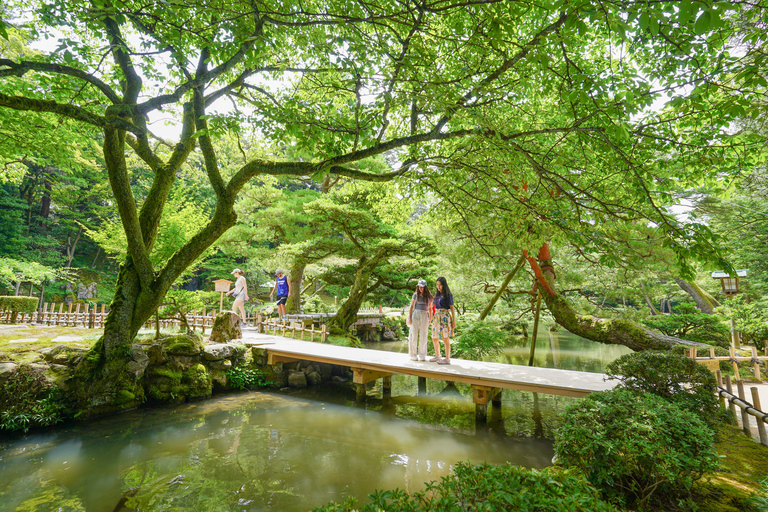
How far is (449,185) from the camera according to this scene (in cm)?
548

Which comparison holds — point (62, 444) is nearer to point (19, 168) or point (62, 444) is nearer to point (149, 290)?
point (149, 290)

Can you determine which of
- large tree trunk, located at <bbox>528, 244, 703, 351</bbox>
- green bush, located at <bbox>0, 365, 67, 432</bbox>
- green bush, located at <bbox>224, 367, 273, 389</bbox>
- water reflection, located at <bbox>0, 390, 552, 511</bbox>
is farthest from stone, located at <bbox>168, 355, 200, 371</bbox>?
large tree trunk, located at <bbox>528, 244, 703, 351</bbox>

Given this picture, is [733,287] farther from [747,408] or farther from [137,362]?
[137,362]

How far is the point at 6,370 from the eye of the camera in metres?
6.20

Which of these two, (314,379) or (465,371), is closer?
A: (465,371)

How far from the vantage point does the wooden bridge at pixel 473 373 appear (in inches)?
251

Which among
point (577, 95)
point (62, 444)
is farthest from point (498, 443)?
point (62, 444)

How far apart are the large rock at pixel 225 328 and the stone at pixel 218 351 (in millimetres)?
789

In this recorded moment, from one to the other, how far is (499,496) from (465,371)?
555cm

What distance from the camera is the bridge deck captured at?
6.34 metres

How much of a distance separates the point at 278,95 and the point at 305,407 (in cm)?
765

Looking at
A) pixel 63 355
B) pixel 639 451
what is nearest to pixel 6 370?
pixel 63 355

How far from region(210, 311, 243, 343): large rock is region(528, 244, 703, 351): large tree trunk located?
29.2 feet

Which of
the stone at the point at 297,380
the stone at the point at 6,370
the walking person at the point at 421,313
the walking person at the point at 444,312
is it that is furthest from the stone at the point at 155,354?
the walking person at the point at 444,312
